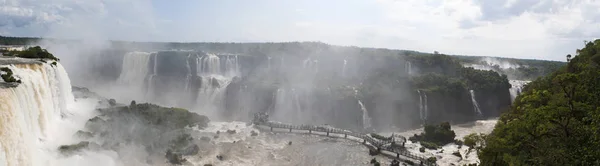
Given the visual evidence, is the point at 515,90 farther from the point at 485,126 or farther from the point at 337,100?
the point at 337,100

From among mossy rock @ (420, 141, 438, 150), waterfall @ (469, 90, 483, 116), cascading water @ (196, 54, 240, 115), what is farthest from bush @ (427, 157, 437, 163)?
cascading water @ (196, 54, 240, 115)

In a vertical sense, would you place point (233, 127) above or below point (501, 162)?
below

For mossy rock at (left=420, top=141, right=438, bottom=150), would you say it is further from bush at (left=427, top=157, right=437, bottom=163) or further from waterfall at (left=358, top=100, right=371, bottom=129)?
waterfall at (left=358, top=100, right=371, bottom=129)

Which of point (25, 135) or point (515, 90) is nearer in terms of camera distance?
point (25, 135)

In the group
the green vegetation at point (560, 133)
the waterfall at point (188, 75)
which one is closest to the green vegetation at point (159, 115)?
the waterfall at point (188, 75)

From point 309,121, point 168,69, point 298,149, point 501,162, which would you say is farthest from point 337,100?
point 501,162

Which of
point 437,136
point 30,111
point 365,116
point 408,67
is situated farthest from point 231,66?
point 30,111

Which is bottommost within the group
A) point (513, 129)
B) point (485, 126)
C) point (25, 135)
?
point (485, 126)

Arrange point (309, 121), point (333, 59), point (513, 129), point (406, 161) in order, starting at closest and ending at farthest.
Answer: point (513, 129) < point (406, 161) < point (309, 121) < point (333, 59)
